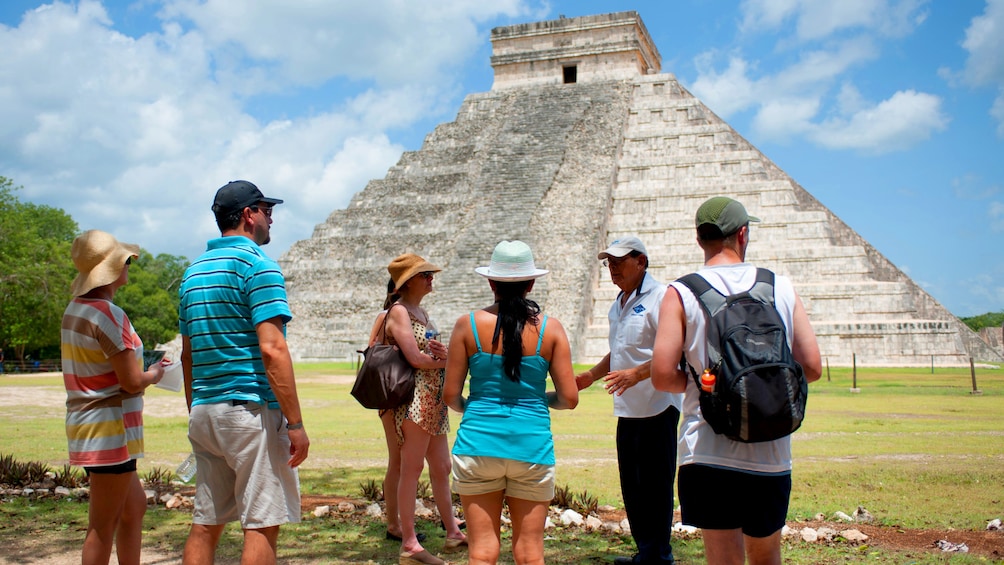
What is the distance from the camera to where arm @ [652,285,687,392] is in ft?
11.0

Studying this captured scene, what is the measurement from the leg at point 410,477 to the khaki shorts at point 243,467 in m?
1.18

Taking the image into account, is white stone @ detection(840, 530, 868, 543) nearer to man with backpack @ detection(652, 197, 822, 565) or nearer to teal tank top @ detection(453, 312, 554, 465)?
man with backpack @ detection(652, 197, 822, 565)

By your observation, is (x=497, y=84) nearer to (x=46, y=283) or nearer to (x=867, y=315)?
(x=867, y=315)

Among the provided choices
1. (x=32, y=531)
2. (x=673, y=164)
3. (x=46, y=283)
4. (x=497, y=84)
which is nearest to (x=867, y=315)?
(x=673, y=164)

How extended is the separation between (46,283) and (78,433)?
3518cm

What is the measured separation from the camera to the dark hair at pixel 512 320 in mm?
3666

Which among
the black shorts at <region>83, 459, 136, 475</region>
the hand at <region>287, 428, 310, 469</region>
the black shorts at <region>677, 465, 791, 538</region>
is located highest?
the hand at <region>287, 428, 310, 469</region>

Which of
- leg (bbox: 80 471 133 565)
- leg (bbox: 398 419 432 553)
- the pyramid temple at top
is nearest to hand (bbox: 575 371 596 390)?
leg (bbox: 398 419 432 553)

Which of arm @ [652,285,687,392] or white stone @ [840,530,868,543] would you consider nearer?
arm @ [652,285,687,392]

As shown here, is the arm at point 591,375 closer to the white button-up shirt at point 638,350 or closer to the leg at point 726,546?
the white button-up shirt at point 638,350

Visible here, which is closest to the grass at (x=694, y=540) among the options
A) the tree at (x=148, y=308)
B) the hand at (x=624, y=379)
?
the hand at (x=624, y=379)

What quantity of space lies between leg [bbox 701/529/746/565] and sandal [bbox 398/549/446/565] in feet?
6.14

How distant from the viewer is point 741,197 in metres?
25.8

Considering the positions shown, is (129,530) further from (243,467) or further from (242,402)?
(242,402)
